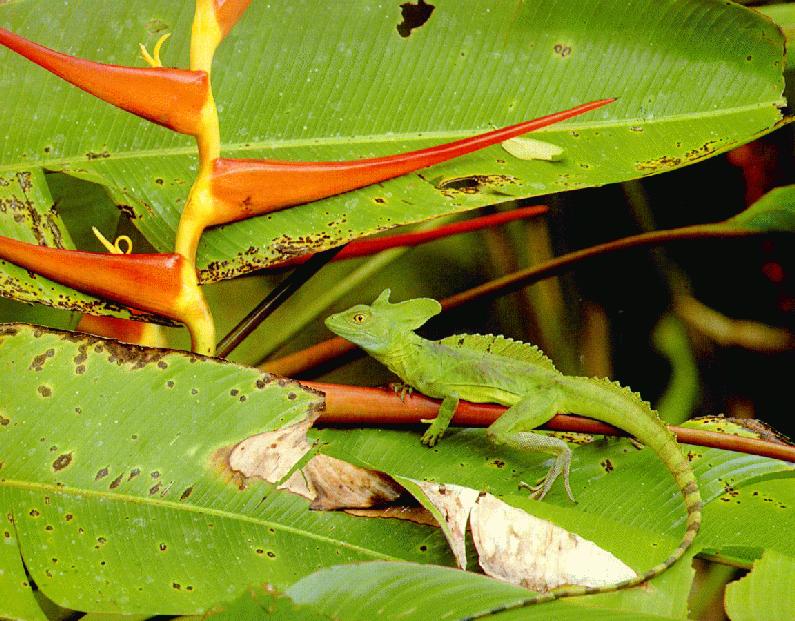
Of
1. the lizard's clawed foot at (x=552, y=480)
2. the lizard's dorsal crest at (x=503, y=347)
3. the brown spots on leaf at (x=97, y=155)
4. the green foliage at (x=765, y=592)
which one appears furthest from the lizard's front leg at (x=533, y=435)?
the brown spots on leaf at (x=97, y=155)

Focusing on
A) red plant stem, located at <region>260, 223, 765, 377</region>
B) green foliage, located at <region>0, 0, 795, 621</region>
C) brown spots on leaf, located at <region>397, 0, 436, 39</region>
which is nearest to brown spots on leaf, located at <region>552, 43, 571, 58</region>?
green foliage, located at <region>0, 0, 795, 621</region>

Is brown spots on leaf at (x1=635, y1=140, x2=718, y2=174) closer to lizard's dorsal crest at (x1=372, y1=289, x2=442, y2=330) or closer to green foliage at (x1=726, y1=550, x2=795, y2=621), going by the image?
lizard's dorsal crest at (x1=372, y1=289, x2=442, y2=330)

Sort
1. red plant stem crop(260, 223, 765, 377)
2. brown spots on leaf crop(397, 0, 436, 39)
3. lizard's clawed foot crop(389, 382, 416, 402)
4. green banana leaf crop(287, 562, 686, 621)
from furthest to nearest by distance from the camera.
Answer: red plant stem crop(260, 223, 765, 377) → brown spots on leaf crop(397, 0, 436, 39) → lizard's clawed foot crop(389, 382, 416, 402) → green banana leaf crop(287, 562, 686, 621)

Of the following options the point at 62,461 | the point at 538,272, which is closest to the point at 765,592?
the point at 62,461

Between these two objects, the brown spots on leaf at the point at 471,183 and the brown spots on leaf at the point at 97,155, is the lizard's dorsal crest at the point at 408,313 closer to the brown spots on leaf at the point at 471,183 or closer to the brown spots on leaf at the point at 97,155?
the brown spots on leaf at the point at 471,183

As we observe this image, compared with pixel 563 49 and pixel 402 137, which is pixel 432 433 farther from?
pixel 563 49
